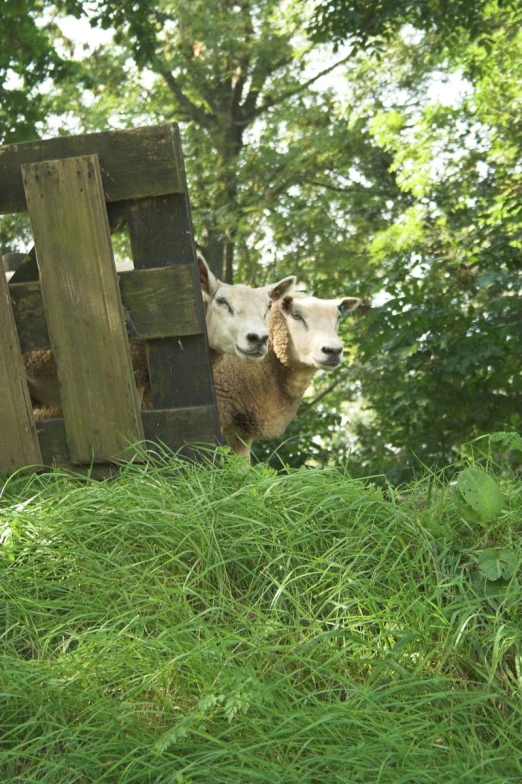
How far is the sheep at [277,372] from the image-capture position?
6301 mm

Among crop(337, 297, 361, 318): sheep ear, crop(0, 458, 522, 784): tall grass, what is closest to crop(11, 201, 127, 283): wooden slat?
crop(0, 458, 522, 784): tall grass

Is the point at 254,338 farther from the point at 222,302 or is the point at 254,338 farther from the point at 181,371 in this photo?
the point at 181,371

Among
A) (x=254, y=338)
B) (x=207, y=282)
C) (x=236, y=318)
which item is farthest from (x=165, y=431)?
(x=207, y=282)

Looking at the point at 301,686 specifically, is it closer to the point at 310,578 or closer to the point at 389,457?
the point at 310,578

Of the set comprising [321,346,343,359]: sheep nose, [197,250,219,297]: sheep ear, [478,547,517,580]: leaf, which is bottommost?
[478,547,517,580]: leaf

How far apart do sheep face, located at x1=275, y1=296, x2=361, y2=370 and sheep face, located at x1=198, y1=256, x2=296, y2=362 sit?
36 centimetres

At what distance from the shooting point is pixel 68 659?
3.21 meters

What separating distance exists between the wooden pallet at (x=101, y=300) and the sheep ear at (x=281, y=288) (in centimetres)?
154

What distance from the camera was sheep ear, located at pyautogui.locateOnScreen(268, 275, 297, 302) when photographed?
249 inches

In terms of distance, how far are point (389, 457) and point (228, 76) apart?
11264mm

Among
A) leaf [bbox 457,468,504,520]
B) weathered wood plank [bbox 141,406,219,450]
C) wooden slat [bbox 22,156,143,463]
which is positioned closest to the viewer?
leaf [bbox 457,468,504,520]

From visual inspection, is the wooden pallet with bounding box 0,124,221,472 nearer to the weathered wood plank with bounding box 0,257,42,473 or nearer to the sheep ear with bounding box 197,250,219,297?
the weathered wood plank with bounding box 0,257,42,473

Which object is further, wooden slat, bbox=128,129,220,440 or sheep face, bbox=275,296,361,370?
sheep face, bbox=275,296,361,370

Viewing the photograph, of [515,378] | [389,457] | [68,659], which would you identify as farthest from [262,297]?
[389,457]
